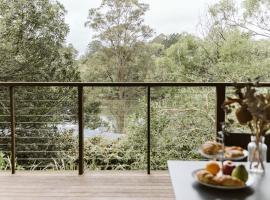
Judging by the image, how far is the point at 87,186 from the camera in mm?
3488

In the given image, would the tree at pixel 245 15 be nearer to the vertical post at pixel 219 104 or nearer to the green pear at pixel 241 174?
the vertical post at pixel 219 104

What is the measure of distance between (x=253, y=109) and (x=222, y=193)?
0.34 meters

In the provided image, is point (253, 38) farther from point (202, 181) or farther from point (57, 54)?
point (202, 181)

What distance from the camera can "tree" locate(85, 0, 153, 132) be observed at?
9.39 metres

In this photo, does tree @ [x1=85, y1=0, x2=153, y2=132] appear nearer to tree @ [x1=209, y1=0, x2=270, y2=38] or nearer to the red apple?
tree @ [x1=209, y1=0, x2=270, y2=38]

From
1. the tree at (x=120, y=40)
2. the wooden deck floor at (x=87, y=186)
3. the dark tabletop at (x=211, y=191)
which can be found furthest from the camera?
the tree at (x=120, y=40)

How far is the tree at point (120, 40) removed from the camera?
939cm

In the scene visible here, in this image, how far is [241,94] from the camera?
1.67 meters

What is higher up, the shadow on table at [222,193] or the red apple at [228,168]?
the red apple at [228,168]

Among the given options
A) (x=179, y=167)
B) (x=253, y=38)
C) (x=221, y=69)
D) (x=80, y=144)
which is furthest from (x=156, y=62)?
(x=179, y=167)

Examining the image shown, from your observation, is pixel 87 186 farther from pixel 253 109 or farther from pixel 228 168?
pixel 253 109

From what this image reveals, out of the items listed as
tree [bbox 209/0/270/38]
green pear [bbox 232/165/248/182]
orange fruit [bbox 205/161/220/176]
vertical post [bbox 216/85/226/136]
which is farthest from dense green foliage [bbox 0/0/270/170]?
green pear [bbox 232/165/248/182]

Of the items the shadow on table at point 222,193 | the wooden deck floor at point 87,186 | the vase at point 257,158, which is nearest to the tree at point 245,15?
the wooden deck floor at point 87,186

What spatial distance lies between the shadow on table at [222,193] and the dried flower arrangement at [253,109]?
256 millimetres
